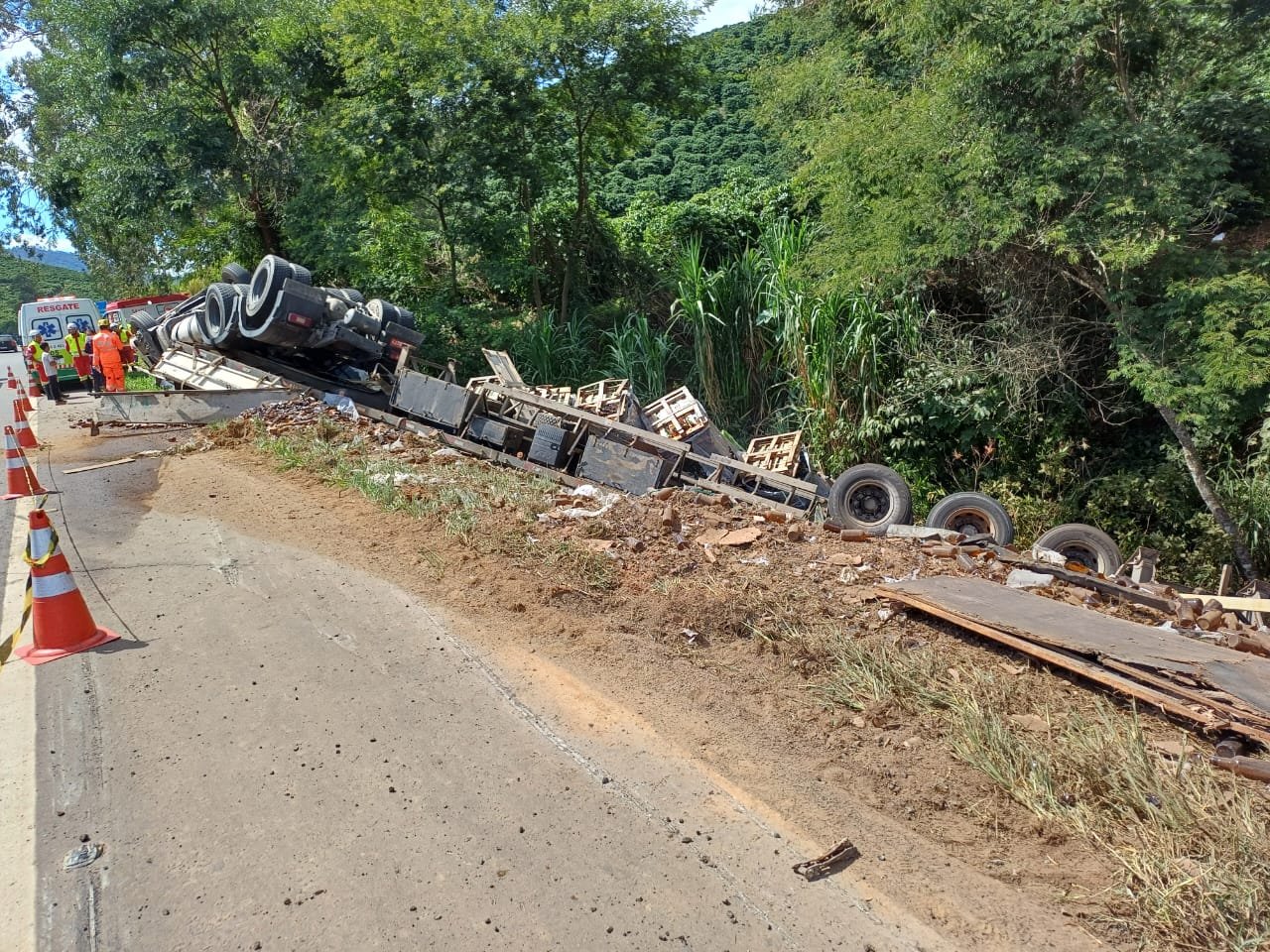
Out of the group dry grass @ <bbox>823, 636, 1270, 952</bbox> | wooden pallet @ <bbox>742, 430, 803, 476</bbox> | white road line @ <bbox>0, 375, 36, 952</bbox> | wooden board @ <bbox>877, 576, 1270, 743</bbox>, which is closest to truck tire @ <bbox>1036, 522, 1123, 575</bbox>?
wooden pallet @ <bbox>742, 430, 803, 476</bbox>

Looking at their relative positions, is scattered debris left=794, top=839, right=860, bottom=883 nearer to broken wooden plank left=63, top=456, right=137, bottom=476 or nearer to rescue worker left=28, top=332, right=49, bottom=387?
broken wooden plank left=63, top=456, right=137, bottom=476

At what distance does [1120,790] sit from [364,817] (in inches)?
121

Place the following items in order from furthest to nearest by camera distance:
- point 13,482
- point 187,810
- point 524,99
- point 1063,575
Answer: point 524,99
point 13,482
point 1063,575
point 187,810

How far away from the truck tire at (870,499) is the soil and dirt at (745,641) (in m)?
1.77

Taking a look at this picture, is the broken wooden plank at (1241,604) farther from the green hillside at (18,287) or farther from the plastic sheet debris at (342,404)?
the green hillside at (18,287)

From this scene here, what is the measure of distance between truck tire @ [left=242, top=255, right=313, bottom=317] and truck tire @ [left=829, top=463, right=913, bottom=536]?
7.53 m

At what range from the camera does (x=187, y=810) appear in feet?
11.9

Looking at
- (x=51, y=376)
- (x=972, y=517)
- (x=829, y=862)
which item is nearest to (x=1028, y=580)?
(x=972, y=517)

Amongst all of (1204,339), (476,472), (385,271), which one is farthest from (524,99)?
(1204,339)

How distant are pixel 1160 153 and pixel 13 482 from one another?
1184 centimetres

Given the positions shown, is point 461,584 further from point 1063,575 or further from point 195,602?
point 1063,575

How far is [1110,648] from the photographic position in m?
4.75

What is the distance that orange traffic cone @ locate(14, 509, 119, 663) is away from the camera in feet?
16.5

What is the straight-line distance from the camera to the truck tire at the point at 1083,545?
916cm
